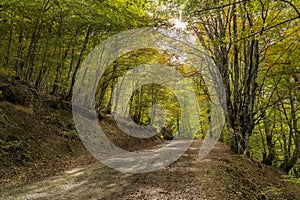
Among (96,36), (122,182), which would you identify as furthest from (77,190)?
(96,36)

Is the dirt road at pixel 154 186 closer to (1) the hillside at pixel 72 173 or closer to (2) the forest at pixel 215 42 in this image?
(1) the hillside at pixel 72 173

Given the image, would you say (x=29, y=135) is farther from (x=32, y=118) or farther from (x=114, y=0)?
(x=114, y=0)

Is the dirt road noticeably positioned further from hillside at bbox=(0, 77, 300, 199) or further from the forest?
the forest

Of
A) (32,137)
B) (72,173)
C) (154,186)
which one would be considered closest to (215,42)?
(154,186)

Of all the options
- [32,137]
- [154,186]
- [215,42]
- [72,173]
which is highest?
[215,42]

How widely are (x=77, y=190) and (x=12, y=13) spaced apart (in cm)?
820

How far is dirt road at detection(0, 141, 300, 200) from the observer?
5061mm

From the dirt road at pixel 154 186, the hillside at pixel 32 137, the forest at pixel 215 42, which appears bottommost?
the dirt road at pixel 154 186

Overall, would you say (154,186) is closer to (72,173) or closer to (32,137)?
(72,173)

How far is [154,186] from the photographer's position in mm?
5695

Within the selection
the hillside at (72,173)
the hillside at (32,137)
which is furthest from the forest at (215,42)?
the hillside at (72,173)

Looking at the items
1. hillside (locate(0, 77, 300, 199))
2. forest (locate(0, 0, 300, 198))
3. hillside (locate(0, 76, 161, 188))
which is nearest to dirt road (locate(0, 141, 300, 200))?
hillside (locate(0, 77, 300, 199))

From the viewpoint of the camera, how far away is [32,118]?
10.0 metres

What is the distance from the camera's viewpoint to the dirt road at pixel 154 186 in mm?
5061
